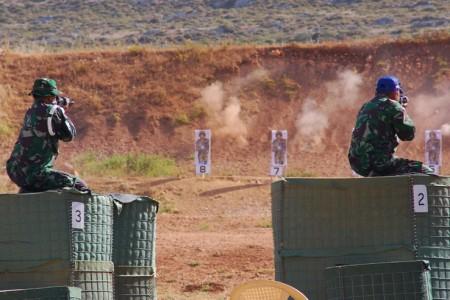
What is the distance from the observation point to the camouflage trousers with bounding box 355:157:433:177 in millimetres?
10381

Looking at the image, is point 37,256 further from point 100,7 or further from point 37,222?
point 100,7

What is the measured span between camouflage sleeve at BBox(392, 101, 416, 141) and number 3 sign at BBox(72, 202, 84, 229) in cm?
290

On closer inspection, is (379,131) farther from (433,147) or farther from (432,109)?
(432,109)

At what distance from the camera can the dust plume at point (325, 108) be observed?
37.2m

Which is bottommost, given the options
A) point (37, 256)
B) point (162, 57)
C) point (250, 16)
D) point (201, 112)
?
point (37, 256)

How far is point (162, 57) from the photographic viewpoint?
41.4 meters

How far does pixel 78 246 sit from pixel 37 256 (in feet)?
1.11

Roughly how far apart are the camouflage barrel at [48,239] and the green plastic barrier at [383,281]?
2.06 meters

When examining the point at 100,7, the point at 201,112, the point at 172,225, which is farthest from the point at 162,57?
the point at 100,7

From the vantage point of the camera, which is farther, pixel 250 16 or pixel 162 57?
pixel 250 16

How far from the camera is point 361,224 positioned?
32.0 feet

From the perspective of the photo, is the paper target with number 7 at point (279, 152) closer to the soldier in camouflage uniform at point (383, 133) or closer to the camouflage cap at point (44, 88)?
the soldier in camouflage uniform at point (383, 133)

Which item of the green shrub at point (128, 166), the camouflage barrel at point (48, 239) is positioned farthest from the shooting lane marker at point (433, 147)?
the camouflage barrel at point (48, 239)

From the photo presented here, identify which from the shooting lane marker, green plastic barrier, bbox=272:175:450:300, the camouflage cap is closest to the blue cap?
green plastic barrier, bbox=272:175:450:300
